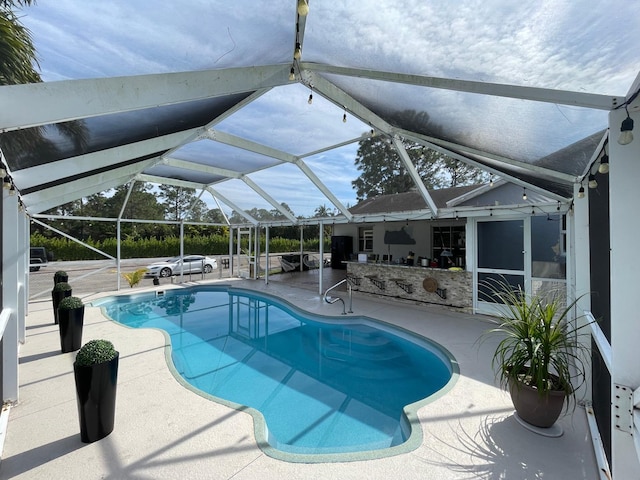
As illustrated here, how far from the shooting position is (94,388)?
9.62ft

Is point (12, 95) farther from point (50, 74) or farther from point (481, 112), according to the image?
point (481, 112)

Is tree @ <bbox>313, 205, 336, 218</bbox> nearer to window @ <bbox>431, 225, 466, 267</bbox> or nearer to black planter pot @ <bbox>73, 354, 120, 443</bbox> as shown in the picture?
window @ <bbox>431, 225, 466, 267</bbox>

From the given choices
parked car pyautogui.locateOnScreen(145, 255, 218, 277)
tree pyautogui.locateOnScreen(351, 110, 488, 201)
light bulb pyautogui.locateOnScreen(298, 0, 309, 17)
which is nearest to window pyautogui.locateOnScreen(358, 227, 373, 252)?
tree pyautogui.locateOnScreen(351, 110, 488, 201)

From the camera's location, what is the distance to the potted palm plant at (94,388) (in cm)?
289

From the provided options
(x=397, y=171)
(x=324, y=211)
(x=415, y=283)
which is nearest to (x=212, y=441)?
(x=415, y=283)

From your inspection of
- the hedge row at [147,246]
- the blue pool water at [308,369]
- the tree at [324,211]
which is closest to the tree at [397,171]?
the hedge row at [147,246]

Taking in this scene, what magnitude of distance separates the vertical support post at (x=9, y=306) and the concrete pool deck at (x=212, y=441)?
0.30 meters

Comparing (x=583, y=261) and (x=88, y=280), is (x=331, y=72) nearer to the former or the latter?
(x=583, y=261)

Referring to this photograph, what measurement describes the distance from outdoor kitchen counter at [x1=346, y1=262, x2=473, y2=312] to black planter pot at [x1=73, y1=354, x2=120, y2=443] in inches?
259

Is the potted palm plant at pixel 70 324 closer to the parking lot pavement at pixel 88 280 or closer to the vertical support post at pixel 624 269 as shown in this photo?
the parking lot pavement at pixel 88 280

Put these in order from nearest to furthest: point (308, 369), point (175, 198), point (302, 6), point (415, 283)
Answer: point (302, 6) → point (308, 369) → point (415, 283) → point (175, 198)

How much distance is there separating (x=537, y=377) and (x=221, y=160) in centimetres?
782

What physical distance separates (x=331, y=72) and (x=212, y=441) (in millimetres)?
4351

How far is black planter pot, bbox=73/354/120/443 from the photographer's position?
2895mm
